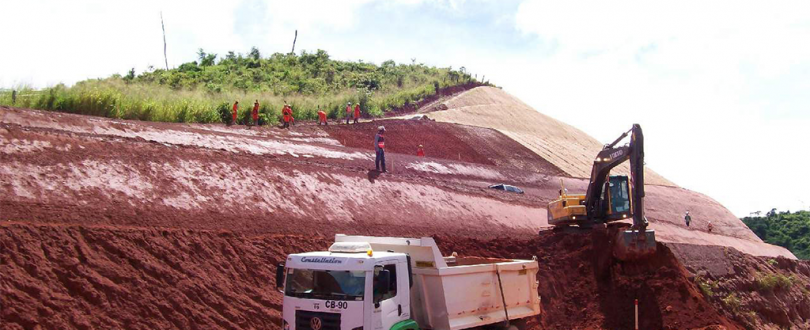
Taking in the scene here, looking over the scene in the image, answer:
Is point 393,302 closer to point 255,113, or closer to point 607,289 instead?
point 607,289

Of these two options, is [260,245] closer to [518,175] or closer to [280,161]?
[280,161]

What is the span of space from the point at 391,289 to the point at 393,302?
211mm

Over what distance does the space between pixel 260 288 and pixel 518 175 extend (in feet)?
96.5

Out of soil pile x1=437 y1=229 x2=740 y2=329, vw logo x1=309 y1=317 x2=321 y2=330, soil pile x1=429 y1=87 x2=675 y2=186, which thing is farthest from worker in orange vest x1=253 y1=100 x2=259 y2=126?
vw logo x1=309 y1=317 x2=321 y2=330

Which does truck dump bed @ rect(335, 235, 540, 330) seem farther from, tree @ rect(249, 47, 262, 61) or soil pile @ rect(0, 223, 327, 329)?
tree @ rect(249, 47, 262, 61)

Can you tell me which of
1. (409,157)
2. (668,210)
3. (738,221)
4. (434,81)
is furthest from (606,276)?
(434,81)

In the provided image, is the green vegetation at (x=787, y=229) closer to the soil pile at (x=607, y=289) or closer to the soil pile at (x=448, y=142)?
the soil pile at (x=448, y=142)

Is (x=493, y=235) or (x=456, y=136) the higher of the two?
(x=456, y=136)

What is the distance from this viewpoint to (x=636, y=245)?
18.7m

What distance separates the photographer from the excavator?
61.6 feet

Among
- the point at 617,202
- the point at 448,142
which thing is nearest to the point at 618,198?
the point at 617,202

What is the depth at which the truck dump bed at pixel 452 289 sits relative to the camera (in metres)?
12.0

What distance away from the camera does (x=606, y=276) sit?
1922 centimetres

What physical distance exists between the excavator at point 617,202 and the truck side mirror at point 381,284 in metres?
10.4
